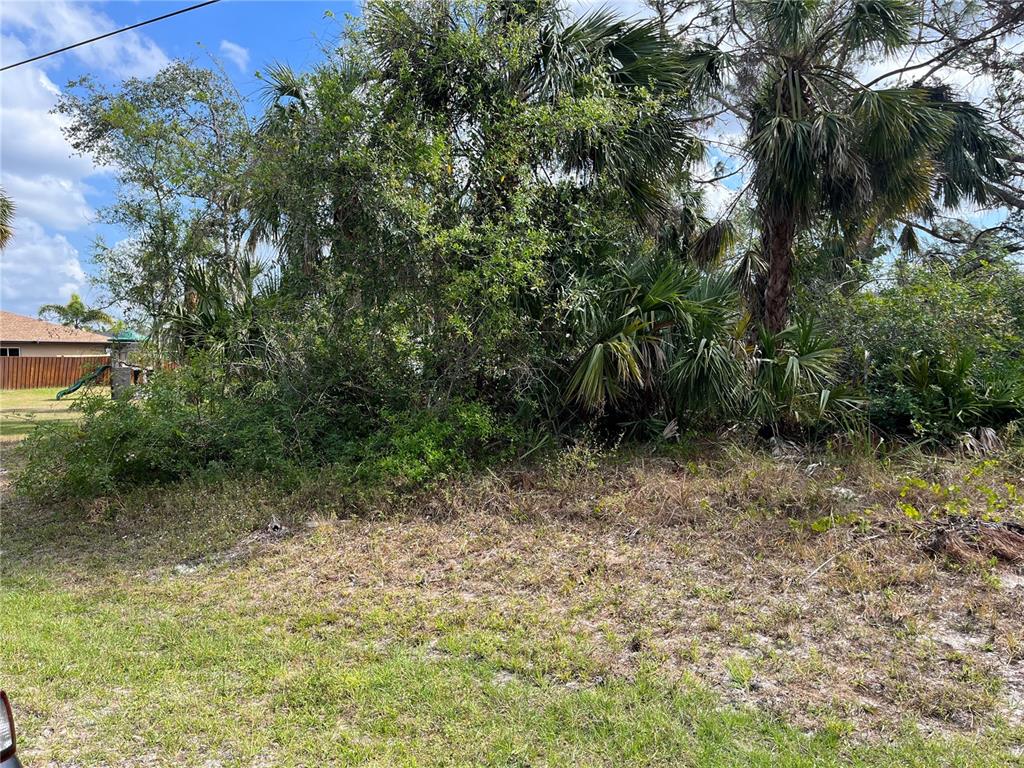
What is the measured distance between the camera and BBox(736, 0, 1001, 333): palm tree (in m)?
8.55

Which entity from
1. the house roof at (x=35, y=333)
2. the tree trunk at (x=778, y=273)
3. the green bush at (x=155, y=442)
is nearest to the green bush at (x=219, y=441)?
the green bush at (x=155, y=442)

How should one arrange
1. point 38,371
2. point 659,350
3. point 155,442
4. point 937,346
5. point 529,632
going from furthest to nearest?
1. point 38,371
2. point 937,346
3. point 659,350
4. point 155,442
5. point 529,632

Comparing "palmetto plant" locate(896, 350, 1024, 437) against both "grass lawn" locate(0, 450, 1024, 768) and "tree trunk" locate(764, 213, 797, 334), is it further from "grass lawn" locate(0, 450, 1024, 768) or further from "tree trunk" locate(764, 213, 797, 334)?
"tree trunk" locate(764, 213, 797, 334)

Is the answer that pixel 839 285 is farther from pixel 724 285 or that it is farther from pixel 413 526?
pixel 413 526

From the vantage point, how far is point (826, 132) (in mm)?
8453

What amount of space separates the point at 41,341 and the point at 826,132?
34372mm

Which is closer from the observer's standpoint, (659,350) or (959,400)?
(659,350)

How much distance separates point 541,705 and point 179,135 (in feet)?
28.0

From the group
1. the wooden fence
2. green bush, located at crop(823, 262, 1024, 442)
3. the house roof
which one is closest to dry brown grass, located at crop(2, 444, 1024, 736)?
green bush, located at crop(823, 262, 1024, 442)

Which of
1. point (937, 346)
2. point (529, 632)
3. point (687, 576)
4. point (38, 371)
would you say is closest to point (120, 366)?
point (529, 632)

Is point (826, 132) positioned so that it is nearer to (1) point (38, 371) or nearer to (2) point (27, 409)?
(2) point (27, 409)

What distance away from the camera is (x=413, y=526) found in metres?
6.14

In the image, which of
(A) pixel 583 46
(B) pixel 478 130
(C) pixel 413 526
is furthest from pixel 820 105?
(C) pixel 413 526

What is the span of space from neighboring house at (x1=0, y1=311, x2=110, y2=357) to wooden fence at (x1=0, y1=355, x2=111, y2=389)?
1.62 metres
